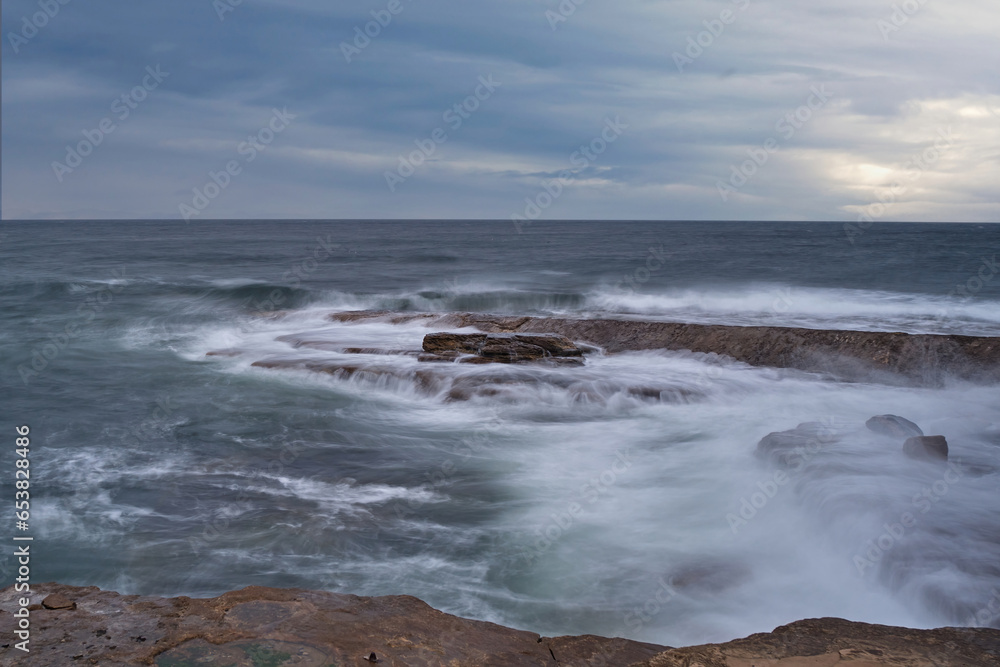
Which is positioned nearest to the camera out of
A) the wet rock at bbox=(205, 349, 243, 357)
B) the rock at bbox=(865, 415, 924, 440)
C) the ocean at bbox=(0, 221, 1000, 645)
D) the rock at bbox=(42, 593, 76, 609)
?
the rock at bbox=(42, 593, 76, 609)

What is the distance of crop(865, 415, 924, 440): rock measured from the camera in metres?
8.36

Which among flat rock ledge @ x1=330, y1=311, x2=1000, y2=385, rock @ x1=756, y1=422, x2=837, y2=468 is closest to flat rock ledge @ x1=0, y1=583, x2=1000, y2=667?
rock @ x1=756, y1=422, x2=837, y2=468

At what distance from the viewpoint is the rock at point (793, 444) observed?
7.91 m

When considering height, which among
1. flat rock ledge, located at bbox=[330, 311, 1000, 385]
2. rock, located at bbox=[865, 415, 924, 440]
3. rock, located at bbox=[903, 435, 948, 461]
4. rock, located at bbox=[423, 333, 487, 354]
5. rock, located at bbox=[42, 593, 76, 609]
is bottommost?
rock, located at bbox=[42, 593, 76, 609]

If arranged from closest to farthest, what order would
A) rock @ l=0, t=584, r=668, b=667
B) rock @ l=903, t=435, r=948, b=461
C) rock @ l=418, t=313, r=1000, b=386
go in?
rock @ l=0, t=584, r=668, b=667 < rock @ l=903, t=435, r=948, b=461 < rock @ l=418, t=313, r=1000, b=386

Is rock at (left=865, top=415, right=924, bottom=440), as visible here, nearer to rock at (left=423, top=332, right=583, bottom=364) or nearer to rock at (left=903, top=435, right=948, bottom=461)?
rock at (left=903, top=435, right=948, bottom=461)

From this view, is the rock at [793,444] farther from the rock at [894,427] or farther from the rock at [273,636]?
the rock at [273,636]

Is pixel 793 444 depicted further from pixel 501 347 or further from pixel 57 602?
pixel 57 602

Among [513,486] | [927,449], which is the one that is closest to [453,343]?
[513,486]

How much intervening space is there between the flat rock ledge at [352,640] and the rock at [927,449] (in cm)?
431

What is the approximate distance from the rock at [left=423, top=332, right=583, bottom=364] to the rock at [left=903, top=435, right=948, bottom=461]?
6214 millimetres

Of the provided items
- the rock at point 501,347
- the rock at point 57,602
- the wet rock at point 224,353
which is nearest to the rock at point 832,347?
the rock at point 501,347

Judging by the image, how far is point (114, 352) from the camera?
52.5 feet

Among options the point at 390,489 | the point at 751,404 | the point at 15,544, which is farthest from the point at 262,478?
the point at 751,404
